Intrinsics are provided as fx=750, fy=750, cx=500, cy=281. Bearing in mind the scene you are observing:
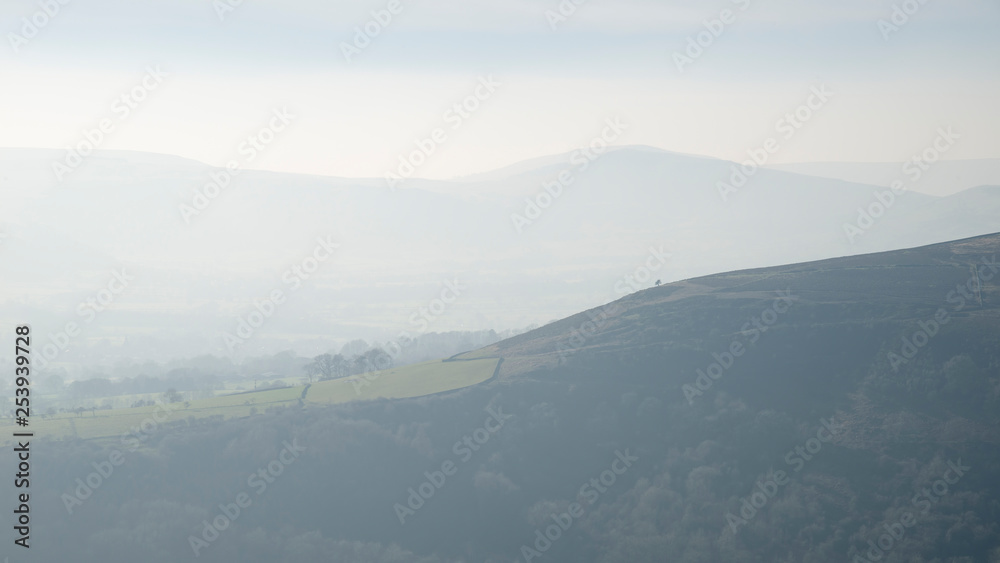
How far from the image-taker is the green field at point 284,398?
45.2 meters

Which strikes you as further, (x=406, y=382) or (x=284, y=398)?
(x=284, y=398)

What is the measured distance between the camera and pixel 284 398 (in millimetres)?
50312

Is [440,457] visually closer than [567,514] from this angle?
No

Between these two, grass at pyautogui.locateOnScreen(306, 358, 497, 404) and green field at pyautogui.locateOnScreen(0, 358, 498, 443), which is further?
grass at pyautogui.locateOnScreen(306, 358, 497, 404)

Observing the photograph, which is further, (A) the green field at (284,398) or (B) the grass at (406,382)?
(B) the grass at (406,382)

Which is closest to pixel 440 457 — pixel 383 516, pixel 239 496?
pixel 383 516

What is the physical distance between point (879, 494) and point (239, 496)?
32.6 meters

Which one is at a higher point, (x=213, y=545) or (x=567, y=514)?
(x=213, y=545)

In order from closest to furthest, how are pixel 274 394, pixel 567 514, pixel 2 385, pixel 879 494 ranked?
pixel 879 494 → pixel 567 514 → pixel 274 394 → pixel 2 385

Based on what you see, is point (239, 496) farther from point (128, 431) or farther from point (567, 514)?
point (567, 514)

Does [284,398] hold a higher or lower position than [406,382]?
Answer: higher

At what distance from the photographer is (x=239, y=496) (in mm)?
41156

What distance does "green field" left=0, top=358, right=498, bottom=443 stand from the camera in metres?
45.2

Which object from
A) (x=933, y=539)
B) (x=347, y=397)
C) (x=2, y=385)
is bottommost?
(x=933, y=539)
